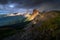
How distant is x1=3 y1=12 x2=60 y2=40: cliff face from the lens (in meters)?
2.85

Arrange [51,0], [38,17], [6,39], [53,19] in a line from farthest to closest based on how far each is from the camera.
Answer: [51,0], [38,17], [53,19], [6,39]

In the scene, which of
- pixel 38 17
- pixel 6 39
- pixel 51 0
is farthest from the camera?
pixel 51 0

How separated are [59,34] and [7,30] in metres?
0.82

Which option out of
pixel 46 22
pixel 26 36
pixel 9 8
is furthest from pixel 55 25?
pixel 9 8

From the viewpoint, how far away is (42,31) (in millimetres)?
2939

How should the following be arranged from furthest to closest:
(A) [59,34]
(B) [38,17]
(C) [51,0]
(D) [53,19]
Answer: (C) [51,0] < (B) [38,17] < (D) [53,19] < (A) [59,34]

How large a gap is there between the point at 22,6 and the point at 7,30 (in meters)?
2.24

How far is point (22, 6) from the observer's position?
5449 millimetres

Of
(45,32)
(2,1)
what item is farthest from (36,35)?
(2,1)

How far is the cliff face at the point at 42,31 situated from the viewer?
9.36 feet

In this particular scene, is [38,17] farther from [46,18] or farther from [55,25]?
[55,25]

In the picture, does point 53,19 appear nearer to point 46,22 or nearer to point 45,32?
point 46,22

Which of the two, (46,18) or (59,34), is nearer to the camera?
(59,34)

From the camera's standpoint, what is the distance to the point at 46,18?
132 inches
